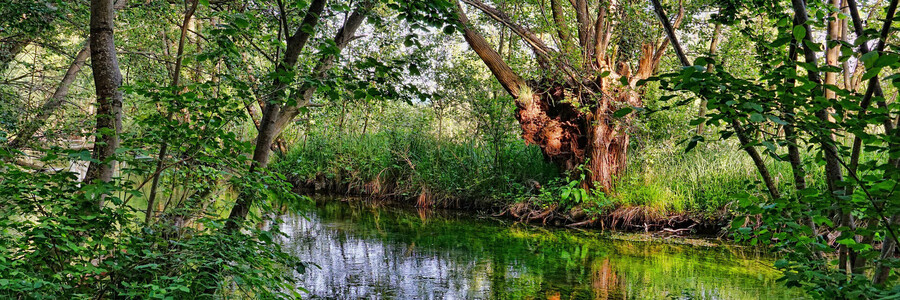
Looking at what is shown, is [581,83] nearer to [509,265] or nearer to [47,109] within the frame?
[509,265]

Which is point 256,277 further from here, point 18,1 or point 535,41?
point 535,41

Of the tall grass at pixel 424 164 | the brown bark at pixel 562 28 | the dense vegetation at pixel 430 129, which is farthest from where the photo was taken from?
the tall grass at pixel 424 164

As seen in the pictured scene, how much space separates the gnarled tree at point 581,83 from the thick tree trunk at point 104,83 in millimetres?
4145

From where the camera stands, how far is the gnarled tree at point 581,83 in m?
6.58

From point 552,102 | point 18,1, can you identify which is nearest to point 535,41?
point 552,102

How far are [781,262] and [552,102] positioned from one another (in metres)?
5.59

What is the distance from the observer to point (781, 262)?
78.7 inches

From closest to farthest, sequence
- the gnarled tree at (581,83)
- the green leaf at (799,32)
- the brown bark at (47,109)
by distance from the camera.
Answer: the green leaf at (799,32) → the brown bark at (47,109) → the gnarled tree at (581,83)

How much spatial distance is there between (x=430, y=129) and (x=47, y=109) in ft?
20.5

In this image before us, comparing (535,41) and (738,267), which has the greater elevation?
(535,41)

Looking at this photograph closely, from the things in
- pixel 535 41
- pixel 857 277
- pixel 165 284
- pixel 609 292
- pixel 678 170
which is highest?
pixel 535 41

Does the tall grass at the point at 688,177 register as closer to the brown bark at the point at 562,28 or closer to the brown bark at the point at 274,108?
the brown bark at the point at 562,28

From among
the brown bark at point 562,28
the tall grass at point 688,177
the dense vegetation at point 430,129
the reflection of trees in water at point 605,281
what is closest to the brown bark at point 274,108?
the dense vegetation at point 430,129

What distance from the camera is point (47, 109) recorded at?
4.62 m
